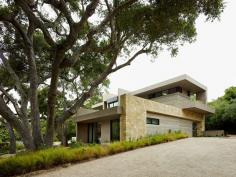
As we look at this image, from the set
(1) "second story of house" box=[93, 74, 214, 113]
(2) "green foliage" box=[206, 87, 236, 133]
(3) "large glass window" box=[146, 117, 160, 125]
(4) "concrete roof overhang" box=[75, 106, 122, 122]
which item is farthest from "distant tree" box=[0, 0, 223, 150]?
(2) "green foliage" box=[206, 87, 236, 133]

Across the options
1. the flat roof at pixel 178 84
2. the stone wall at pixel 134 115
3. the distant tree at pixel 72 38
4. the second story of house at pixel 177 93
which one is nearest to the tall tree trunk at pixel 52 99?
the distant tree at pixel 72 38

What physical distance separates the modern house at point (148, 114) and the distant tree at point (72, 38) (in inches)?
139

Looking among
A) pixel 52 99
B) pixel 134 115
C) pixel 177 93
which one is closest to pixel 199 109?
pixel 177 93

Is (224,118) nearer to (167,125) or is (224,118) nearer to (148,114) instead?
(167,125)

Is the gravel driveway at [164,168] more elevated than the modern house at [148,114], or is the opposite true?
the modern house at [148,114]

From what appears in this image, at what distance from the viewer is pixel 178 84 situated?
26047 mm

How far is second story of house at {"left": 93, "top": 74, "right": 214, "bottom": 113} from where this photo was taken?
978 inches

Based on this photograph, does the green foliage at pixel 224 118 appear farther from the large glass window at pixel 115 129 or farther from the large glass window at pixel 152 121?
the large glass window at pixel 115 129

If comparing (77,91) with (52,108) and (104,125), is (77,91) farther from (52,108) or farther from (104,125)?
(52,108)

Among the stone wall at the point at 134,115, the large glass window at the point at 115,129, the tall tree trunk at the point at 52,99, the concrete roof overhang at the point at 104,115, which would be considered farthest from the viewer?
the large glass window at the point at 115,129

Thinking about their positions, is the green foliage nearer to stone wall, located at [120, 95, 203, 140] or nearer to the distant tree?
stone wall, located at [120, 95, 203, 140]

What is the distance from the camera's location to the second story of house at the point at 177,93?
24844 mm

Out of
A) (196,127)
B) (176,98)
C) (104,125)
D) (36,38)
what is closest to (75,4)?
(36,38)

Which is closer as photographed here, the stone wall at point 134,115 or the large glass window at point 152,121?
the stone wall at point 134,115
